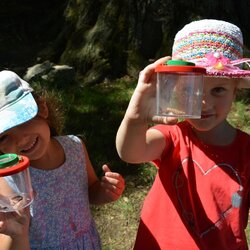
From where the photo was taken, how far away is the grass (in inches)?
126

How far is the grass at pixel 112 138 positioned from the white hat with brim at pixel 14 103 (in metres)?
1.49

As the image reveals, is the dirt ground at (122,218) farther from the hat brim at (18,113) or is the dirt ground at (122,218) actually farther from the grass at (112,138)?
the hat brim at (18,113)

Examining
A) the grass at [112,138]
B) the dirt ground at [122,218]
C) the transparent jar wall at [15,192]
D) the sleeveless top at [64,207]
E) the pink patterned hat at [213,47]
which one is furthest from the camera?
the grass at [112,138]

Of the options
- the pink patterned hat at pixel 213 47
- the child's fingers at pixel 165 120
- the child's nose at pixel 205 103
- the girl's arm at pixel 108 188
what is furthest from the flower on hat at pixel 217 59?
the girl's arm at pixel 108 188

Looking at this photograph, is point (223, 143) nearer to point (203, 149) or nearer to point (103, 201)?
point (203, 149)

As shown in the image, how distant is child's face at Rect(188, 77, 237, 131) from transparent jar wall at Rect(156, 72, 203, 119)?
11cm

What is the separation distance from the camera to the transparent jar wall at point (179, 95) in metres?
1.61

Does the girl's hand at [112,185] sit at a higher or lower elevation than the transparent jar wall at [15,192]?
lower

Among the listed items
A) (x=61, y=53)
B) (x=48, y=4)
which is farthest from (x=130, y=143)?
(x=48, y=4)

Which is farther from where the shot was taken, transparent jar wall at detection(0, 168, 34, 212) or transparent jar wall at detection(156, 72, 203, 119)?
transparent jar wall at detection(156, 72, 203, 119)

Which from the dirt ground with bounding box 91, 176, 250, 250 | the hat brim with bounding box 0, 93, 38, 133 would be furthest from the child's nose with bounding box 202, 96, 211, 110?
the dirt ground with bounding box 91, 176, 250, 250

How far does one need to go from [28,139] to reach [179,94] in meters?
0.61

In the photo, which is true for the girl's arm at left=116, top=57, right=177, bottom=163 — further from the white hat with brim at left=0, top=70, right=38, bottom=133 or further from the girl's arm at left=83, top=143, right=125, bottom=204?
the white hat with brim at left=0, top=70, right=38, bottom=133

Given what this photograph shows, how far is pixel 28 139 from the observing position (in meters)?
1.85
